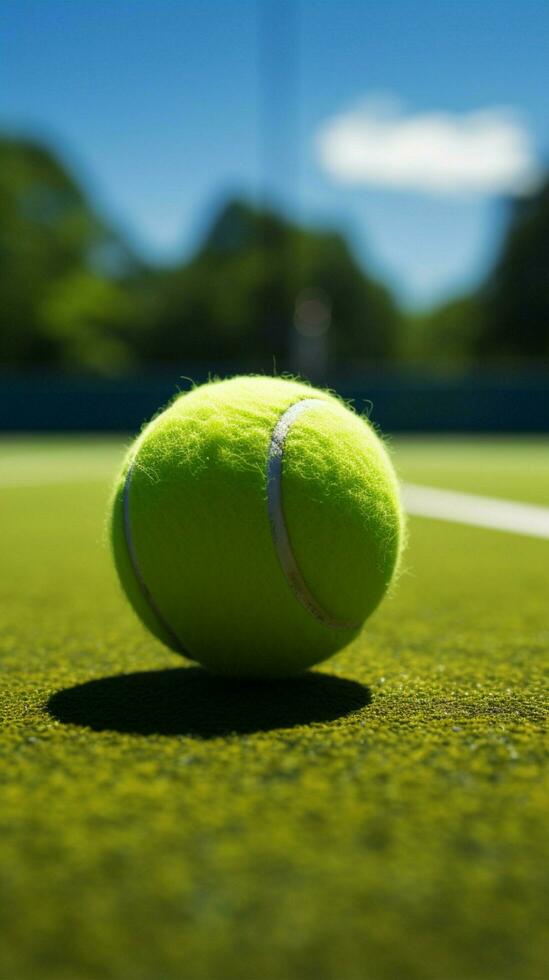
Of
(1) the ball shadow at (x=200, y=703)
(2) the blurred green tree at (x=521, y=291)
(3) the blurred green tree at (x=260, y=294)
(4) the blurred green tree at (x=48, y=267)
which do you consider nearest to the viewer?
(1) the ball shadow at (x=200, y=703)

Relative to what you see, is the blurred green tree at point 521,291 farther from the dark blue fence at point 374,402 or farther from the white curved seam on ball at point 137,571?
the white curved seam on ball at point 137,571

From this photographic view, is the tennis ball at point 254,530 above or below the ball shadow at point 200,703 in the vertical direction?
above

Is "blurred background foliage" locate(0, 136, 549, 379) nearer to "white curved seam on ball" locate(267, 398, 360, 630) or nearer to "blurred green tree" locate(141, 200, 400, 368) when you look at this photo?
"blurred green tree" locate(141, 200, 400, 368)

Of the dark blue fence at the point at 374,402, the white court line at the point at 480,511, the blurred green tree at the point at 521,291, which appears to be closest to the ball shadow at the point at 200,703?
the white court line at the point at 480,511

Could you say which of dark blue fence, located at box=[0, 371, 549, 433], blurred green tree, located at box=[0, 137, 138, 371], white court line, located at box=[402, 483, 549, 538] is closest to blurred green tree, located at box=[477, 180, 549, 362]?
blurred green tree, located at box=[0, 137, 138, 371]

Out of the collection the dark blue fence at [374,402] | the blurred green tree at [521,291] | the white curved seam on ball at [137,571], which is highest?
the blurred green tree at [521,291]

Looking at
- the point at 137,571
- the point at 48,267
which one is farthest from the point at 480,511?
the point at 48,267

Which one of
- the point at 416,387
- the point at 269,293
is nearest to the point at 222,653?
the point at 416,387
